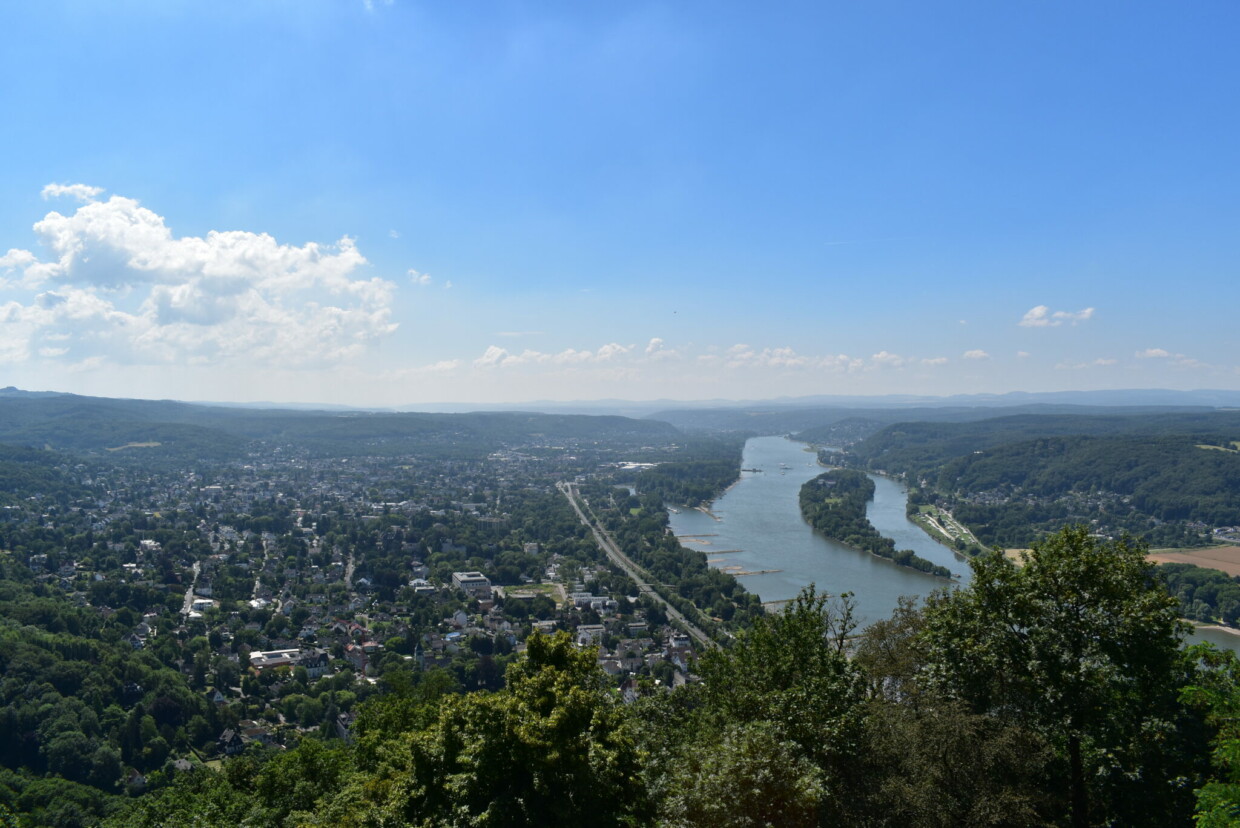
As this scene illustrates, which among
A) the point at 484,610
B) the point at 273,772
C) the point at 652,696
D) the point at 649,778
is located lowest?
the point at 484,610

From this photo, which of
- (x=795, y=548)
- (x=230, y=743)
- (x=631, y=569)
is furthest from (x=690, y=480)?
(x=230, y=743)

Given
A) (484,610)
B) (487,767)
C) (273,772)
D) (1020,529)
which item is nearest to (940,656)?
(487,767)

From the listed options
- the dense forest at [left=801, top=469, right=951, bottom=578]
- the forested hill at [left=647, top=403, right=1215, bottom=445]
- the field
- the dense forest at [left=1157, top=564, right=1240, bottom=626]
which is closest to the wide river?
the dense forest at [left=801, top=469, right=951, bottom=578]

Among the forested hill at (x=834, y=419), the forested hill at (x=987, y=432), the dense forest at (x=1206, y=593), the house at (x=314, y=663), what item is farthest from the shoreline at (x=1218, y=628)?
the forested hill at (x=834, y=419)

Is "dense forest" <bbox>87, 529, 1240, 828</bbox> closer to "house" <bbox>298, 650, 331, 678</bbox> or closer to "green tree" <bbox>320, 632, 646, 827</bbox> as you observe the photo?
"green tree" <bbox>320, 632, 646, 827</bbox>

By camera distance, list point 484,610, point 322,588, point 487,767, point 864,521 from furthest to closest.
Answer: point 864,521, point 322,588, point 484,610, point 487,767

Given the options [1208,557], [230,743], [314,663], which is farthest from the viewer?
[1208,557]

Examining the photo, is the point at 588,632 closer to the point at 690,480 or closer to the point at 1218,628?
the point at 1218,628

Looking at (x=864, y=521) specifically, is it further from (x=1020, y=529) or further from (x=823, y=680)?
(x=823, y=680)
